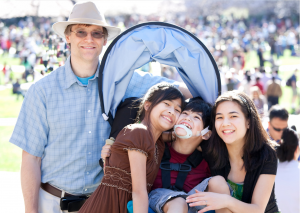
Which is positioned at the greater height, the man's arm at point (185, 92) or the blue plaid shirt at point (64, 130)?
the man's arm at point (185, 92)

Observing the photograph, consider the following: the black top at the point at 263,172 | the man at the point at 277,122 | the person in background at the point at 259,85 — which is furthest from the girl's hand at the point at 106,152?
the person in background at the point at 259,85

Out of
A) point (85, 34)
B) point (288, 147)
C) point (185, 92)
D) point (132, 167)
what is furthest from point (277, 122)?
point (85, 34)

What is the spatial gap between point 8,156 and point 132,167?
6.38 m

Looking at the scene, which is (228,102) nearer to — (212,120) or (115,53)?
(212,120)

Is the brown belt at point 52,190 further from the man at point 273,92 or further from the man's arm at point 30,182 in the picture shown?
the man at point 273,92

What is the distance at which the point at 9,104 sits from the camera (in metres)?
13.2

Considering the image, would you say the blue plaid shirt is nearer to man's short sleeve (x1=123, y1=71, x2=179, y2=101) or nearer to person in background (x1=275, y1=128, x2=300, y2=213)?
man's short sleeve (x1=123, y1=71, x2=179, y2=101)

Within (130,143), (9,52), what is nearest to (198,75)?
(130,143)

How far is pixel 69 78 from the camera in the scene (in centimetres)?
295

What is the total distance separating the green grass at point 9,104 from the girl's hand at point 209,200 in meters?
10.6

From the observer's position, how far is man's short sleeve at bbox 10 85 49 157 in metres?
2.84

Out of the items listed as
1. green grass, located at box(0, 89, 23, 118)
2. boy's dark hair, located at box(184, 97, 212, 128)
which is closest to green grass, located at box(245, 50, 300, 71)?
green grass, located at box(0, 89, 23, 118)

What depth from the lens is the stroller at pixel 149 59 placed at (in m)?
3.12

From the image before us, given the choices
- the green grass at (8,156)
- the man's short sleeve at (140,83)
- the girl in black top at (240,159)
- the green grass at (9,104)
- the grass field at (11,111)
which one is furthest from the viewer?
the green grass at (9,104)
